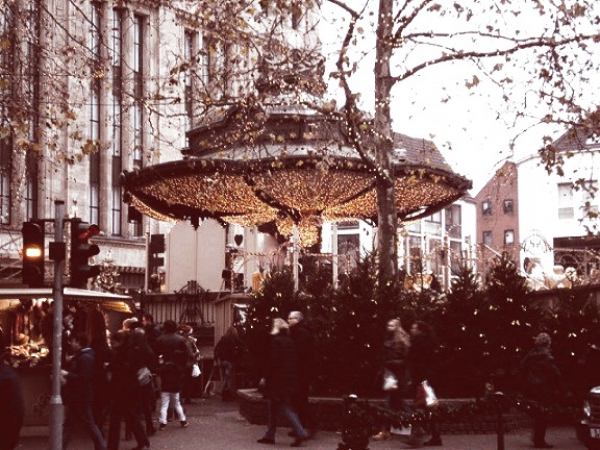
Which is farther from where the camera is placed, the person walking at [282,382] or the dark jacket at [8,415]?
Result: the person walking at [282,382]

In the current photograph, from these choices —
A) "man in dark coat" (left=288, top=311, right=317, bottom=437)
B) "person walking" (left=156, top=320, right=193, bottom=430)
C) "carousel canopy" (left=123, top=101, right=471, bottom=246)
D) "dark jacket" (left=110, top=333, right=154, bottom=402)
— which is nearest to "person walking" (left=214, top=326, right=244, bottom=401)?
"carousel canopy" (left=123, top=101, right=471, bottom=246)

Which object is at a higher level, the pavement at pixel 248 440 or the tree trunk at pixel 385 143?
the tree trunk at pixel 385 143

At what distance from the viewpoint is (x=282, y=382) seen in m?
16.2

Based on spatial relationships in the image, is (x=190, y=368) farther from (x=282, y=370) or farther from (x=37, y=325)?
(x=282, y=370)

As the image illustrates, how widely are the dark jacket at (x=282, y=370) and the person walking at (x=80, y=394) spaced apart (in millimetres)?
3061

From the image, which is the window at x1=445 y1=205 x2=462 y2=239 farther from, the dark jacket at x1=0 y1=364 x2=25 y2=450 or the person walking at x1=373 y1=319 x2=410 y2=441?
the dark jacket at x1=0 y1=364 x2=25 y2=450

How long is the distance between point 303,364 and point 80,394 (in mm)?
3948

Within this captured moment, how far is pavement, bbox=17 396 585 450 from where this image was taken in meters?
16.3

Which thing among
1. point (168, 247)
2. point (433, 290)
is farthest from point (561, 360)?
point (168, 247)

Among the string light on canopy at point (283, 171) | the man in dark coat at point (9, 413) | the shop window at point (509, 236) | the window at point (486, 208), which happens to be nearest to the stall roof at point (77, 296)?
the string light on canopy at point (283, 171)

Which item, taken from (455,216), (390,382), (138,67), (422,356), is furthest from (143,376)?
(455,216)

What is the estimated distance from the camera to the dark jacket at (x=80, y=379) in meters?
14.2

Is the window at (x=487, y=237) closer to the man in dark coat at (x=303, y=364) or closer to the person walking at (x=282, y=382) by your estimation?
the man in dark coat at (x=303, y=364)

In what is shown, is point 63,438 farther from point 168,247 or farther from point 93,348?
point 168,247
